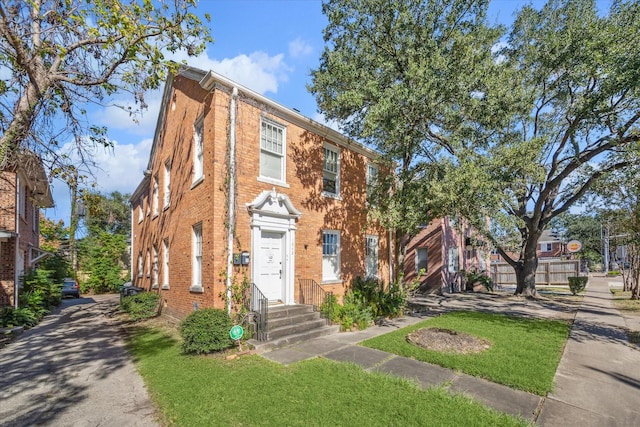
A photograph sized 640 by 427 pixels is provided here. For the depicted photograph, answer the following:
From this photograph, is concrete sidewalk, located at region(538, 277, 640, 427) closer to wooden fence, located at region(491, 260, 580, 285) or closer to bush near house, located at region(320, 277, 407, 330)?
bush near house, located at region(320, 277, 407, 330)

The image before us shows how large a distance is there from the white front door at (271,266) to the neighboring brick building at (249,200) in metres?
0.03

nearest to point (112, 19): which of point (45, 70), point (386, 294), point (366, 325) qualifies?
point (45, 70)

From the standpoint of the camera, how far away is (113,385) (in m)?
5.59

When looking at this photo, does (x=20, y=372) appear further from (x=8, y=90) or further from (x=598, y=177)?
(x=598, y=177)

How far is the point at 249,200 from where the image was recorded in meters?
8.77

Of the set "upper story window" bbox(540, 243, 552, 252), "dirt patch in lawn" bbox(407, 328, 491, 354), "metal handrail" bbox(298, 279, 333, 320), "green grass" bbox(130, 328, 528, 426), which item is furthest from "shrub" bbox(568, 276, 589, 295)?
"upper story window" bbox(540, 243, 552, 252)

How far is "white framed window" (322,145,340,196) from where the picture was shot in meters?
11.6

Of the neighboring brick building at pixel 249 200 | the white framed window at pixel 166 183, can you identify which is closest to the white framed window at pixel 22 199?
the neighboring brick building at pixel 249 200

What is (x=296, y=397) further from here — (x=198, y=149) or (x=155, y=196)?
(x=155, y=196)

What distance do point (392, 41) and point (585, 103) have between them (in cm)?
698

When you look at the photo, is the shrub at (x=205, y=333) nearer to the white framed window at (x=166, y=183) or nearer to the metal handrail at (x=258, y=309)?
the metal handrail at (x=258, y=309)

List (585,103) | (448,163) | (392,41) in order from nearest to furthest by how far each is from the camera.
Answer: (448,163)
(392,41)
(585,103)

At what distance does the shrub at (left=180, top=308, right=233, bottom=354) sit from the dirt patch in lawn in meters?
4.37

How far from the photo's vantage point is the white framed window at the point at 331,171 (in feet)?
37.9
